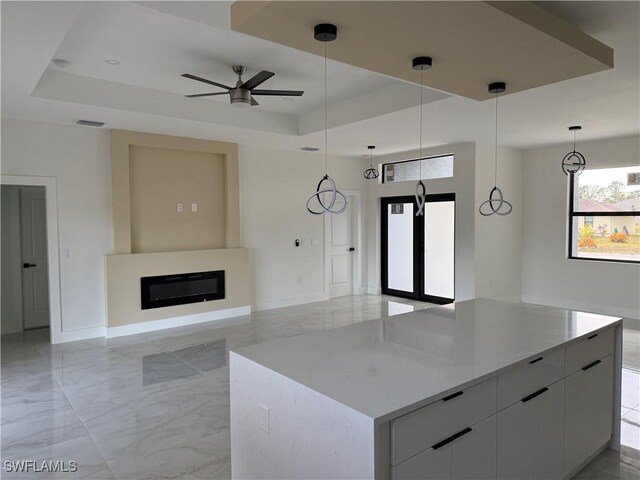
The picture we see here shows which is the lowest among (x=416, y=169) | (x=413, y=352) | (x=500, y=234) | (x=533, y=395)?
(x=533, y=395)

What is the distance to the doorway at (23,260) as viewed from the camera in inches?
231

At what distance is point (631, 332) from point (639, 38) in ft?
13.5

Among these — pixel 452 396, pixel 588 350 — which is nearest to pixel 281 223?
pixel 588 350

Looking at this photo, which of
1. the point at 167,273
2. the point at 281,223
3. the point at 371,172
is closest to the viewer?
the point at 167,273

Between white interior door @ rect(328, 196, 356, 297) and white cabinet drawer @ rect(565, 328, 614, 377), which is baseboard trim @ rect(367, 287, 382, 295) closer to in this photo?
white interior door @ rect(328, 196, 356, 297)

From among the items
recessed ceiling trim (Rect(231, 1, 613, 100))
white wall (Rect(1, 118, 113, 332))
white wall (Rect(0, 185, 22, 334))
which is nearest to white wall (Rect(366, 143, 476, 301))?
recessed ceiling trim (Rect(231, 1, 613, 100))

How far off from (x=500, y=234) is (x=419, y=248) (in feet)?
4.53

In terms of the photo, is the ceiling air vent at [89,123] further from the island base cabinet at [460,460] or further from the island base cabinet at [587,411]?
the island base cabinet at [587,411]

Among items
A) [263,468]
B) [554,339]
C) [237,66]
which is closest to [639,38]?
[554,339]

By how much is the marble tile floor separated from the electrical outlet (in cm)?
94

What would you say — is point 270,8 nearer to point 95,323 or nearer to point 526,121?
point 526,121

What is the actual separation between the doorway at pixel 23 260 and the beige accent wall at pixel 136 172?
3.71 ft

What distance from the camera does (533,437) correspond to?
2.16 metres

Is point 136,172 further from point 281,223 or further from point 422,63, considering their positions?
point 422,63
